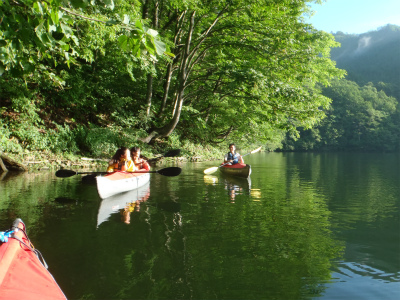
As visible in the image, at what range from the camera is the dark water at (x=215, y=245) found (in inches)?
137

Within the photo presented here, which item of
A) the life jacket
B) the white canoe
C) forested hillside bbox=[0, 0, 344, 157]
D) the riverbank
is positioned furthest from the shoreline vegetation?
the life jacket

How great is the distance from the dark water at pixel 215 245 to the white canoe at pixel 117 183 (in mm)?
346

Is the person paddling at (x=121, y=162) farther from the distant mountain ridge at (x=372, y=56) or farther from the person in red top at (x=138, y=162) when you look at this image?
the distant mountain ridge at (x=372, y=56)

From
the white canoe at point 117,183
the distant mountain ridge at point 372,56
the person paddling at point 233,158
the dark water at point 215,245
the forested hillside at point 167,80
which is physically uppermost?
the distant mountain ridge at point 372,56

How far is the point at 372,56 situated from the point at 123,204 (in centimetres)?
16647

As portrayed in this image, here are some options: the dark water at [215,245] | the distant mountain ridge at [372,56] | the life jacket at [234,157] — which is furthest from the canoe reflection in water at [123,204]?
the distant mountain ridge at [372,56]

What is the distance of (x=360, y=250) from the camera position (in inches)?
188

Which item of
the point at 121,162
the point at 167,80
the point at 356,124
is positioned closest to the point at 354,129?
the point at 356,124

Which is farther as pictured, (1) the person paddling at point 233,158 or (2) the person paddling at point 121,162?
(1) the person paddling at point 233,158

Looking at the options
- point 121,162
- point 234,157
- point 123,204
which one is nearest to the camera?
point 123,204

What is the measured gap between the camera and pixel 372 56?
150250mm

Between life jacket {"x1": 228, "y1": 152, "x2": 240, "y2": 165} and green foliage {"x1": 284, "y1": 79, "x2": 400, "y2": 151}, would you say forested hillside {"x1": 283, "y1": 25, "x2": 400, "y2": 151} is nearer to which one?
green foliage {"x1": 284, "y1": 79, "x2": 400, "y2": 151}

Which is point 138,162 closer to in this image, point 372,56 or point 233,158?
point 233,158

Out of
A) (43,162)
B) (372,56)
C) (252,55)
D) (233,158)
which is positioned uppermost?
(372,56)
